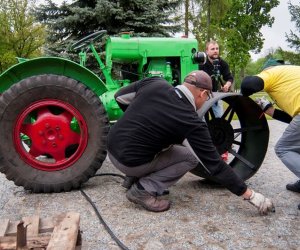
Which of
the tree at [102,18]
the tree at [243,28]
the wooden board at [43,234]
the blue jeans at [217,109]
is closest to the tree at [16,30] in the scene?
the tree at [243,28]

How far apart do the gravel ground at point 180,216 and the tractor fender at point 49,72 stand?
3.77 ft

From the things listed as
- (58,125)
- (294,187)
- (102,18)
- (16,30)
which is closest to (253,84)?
(294,187)

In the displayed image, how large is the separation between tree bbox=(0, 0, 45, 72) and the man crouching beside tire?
21387mm

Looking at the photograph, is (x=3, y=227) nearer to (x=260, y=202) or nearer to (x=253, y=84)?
(x=260, y=202)

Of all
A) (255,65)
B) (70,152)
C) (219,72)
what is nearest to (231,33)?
(219,72)

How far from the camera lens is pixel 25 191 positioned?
424 centimetres

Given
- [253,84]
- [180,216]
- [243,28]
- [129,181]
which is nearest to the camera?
[180,216]

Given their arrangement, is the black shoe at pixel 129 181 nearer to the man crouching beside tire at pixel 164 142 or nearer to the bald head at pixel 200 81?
the man crouching beside tire at pixel 164 142

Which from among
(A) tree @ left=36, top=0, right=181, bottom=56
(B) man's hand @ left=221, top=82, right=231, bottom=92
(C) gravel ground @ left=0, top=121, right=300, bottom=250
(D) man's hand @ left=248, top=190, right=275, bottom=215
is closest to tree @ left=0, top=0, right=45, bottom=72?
(A) tree @ left=36, top=0, right=181, bottom=56

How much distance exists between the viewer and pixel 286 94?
13.1ft

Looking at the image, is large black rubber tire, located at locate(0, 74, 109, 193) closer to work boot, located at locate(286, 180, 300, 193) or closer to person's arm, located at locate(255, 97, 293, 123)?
person's arm, located at locate(255, 97, 293, 123)

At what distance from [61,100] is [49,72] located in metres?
0.39

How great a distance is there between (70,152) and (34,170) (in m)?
0.55

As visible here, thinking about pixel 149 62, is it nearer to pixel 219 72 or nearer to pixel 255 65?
pixel 219 72
